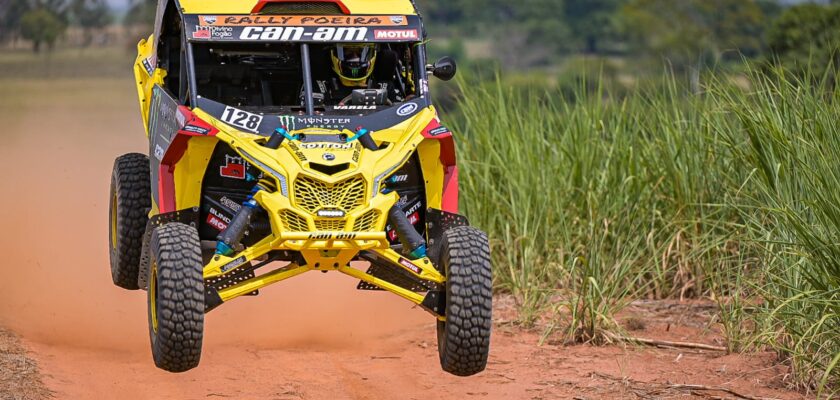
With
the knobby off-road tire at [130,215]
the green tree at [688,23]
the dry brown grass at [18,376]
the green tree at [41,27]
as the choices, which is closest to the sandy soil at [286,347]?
the dry brown grass at [18,376]

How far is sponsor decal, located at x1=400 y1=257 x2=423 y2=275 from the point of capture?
7.82 metres

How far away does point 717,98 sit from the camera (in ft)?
37.5

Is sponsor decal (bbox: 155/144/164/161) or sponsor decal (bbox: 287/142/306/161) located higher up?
sponsor decal (bbox: 287/142/306/161)

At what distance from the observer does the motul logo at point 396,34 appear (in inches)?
340

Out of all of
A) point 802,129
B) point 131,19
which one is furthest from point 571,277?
point 131,19

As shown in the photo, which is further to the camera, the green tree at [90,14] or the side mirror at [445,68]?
the green tree at [90,14]

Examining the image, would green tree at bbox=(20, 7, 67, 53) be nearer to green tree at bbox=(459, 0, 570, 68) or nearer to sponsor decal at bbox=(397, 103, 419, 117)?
sponsor decal at bbox=(397, 103, 419, 117)

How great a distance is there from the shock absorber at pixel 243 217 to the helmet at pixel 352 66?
125 cm

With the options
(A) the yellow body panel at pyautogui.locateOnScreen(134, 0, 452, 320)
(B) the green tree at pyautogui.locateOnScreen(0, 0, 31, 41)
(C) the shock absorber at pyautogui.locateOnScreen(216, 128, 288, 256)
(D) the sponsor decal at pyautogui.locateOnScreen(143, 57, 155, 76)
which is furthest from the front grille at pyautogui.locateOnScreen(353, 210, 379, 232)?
(B) the green tree at pyautogui.locateOnScreen(0, 0, 31, 41)

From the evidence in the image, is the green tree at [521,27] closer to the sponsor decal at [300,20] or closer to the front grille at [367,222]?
the sponsor decal at [300,20]

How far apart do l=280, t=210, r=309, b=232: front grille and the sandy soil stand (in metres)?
2.34

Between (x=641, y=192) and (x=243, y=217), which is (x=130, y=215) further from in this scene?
(x=641, y=192)

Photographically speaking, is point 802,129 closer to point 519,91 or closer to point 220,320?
point 519,91

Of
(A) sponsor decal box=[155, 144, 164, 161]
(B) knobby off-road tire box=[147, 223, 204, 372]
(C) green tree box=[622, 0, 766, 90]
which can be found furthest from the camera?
(C) green tree box=[622, 0, 766, 90]
